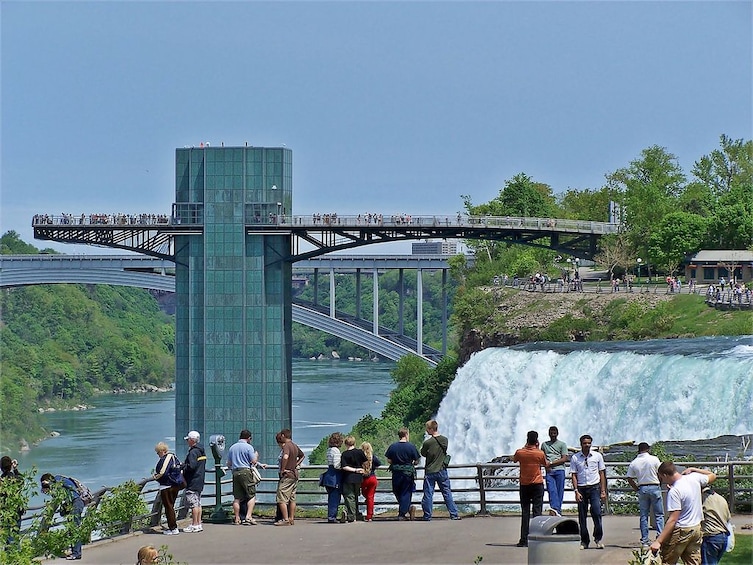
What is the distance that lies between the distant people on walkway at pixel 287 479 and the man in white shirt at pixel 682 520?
20.9 ft

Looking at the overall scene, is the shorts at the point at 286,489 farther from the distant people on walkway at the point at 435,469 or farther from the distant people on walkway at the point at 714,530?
the distant people on walkway at the point at 714,530

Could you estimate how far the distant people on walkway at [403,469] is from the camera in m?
19.4

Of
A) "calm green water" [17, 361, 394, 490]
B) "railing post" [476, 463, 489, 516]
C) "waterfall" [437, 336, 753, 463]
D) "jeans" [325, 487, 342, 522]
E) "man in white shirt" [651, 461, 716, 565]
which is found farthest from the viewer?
"calm green water" [17, 361, 394, 490]

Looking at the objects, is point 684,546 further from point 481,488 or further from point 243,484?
point 243,484

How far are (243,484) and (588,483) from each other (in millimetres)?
4606

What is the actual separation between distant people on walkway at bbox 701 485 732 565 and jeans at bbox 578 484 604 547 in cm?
278

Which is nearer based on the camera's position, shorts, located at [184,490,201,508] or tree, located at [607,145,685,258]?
shorts, located at [184,490,201,508]

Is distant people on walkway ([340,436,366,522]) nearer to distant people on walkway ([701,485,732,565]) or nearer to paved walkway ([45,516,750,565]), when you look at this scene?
paved walkway ([45,516,750,565])

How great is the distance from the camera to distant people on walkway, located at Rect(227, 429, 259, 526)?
19.3 metres

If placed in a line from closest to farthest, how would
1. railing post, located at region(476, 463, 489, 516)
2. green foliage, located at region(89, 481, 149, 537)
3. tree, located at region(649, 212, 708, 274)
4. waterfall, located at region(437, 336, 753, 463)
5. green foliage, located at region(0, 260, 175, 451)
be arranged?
green foliage, located at region(89, 481, 149, 537) → railing post, located at region(476, 463, 489, 516) → waterfall, located at region(437, 336, 753, 463) → tree, located at region(649, 212, 708, 274) → green foliage, located at region(0, 260, 175, 451)

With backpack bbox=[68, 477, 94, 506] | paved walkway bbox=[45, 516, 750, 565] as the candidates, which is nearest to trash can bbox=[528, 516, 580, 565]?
paved walkway bbox=[45, 516, 750, 565]

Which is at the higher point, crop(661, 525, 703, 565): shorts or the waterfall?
the waterfall

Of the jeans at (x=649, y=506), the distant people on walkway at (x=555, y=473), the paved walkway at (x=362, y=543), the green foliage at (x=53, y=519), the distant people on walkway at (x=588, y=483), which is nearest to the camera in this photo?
the green foliage at (x=53, y=519)

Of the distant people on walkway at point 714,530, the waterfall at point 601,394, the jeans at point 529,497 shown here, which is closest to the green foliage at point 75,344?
the waterfall at point 601,394
